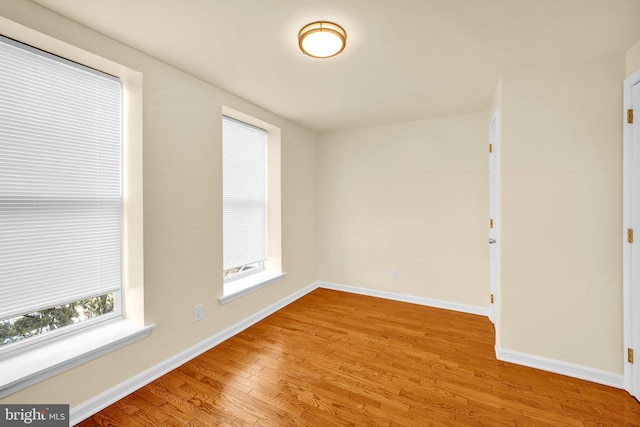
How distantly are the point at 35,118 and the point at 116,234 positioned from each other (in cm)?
85

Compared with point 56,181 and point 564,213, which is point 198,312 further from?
point 564,213

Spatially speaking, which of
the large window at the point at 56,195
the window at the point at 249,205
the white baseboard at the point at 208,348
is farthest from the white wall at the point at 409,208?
the large window at the point at 56,195

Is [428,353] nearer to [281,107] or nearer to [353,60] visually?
[353,60]

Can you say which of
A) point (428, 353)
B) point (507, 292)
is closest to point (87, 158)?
point (428, 353)

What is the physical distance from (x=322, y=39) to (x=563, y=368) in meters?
3.04

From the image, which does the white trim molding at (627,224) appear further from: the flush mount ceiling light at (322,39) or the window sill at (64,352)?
the window sill at (64,352)

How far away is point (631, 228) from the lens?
1.88 m

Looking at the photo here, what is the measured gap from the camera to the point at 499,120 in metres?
2.35

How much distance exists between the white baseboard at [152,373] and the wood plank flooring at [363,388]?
0.17 feet

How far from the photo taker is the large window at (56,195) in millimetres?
1526

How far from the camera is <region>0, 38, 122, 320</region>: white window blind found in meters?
1.52

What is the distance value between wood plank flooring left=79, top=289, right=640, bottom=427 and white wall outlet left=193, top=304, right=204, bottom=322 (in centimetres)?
33

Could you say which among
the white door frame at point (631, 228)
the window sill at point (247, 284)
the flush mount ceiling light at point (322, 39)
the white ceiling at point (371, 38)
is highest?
the white ceiling at point (371, 38)

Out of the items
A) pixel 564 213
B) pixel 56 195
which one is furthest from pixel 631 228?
pixel 56 195
